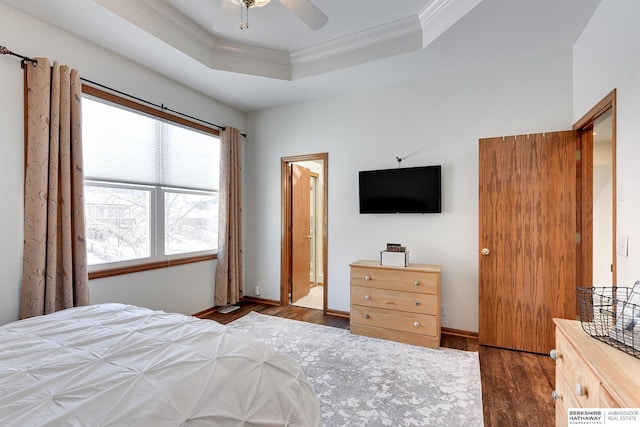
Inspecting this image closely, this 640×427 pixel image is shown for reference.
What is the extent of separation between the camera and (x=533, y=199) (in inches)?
106

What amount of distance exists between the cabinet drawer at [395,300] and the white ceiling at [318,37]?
2262 mm

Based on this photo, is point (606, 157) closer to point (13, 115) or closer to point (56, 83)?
point (56, 83)

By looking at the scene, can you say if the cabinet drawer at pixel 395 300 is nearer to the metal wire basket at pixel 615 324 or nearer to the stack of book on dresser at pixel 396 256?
the stack of book on dresser at pixel 396 256

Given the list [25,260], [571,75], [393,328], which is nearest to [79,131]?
[25,260]

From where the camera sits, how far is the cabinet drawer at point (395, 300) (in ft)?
9.18

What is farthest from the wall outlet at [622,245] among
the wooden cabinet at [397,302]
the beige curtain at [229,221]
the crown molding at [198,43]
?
the beige curtain at [229,221]

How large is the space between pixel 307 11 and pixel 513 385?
2.92 m

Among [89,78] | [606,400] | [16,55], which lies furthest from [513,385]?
[16,55]

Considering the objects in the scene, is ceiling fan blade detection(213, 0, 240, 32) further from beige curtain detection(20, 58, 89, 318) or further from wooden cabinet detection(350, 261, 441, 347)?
wooden cabinet detection(350, 261, 441, 347)

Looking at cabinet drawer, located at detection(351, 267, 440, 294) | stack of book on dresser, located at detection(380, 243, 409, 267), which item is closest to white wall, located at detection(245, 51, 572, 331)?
stack of book on dresser, located at detection(380, 243, 409, 267)

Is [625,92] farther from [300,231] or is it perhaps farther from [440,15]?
[300,231]

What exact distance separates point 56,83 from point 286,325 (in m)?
3.01

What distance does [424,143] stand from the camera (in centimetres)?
327

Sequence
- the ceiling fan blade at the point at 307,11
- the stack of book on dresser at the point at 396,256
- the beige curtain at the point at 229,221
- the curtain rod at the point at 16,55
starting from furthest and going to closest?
1. the beige curtain at the point at 229,221
2. the stack of book on dresser at the point at 396,256
3. the curtain rod at the point at 16,55
4. the ceiling fan blade at the point at 307,11
